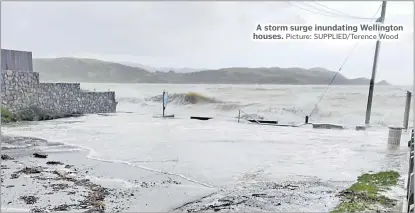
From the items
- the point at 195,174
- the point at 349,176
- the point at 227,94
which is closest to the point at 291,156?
the point at 349,176

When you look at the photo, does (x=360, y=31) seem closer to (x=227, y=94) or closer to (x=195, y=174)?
(x=195, y=174)

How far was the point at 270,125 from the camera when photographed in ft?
29.9

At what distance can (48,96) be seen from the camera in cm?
965

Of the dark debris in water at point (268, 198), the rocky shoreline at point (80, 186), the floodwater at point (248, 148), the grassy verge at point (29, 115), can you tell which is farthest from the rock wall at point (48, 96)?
the dark debris in water at point (268, 198)

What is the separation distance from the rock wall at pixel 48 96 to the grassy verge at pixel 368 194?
8258mm

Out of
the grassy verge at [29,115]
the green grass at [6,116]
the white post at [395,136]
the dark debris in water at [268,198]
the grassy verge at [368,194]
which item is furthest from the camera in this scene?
the grassy verge at [29,115]

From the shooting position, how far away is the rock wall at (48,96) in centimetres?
845

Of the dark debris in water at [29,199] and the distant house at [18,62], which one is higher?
the distant house at [18,62]

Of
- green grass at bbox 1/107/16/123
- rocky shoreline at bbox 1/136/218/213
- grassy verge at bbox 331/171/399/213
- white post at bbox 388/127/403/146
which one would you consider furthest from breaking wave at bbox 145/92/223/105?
grassy verge at bbox 331/171/399/213

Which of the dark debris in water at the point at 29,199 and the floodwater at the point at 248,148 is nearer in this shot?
the dark debris in water at the point at 29,199

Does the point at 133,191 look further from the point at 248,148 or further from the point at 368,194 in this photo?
the point at 248,148

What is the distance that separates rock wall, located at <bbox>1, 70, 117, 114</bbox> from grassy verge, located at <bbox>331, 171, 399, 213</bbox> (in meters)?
8.26

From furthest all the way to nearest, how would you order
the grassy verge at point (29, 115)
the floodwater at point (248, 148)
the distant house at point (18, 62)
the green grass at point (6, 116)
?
the grassy verge at point (29, 115)
the green grass at point (6, 116)
the distant house at point (18, 62)
the floodwater at point (248, 148)

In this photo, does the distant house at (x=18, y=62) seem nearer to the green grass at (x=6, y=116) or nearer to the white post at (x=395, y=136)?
the green grass at (x=6, y=116)
